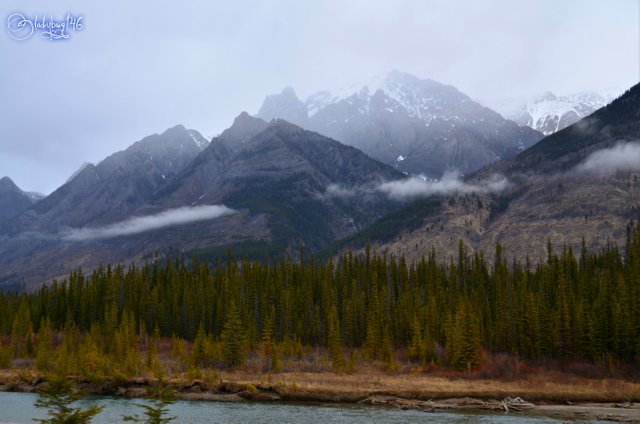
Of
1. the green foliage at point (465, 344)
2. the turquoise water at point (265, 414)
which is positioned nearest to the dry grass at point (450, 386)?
the green foliage at point (465, 344)

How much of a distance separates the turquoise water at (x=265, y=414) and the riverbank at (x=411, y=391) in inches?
171

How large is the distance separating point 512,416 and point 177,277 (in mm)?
108573

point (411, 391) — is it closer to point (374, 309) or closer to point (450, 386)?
point (450, 386)

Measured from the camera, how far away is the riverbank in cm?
7600

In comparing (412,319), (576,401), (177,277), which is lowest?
(576,401)

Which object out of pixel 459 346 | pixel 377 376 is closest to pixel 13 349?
pixel 377 376

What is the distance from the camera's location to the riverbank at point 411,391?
7600 centimetres

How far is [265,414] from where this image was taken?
218 feet

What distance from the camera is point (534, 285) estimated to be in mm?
135750

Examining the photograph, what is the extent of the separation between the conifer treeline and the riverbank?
11683 millimetres

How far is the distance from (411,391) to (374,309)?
47.0 m

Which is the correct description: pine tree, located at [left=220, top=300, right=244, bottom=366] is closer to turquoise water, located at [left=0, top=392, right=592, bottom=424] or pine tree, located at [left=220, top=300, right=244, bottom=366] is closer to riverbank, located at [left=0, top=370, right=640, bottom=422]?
riverbank, located at [left=0, top=370, right=640, bottom=422]

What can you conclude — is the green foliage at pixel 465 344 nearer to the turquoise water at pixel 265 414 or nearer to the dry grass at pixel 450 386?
the dry grass at pixel 450 386

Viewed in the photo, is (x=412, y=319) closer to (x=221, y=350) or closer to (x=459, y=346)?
(x=459, y=346)
